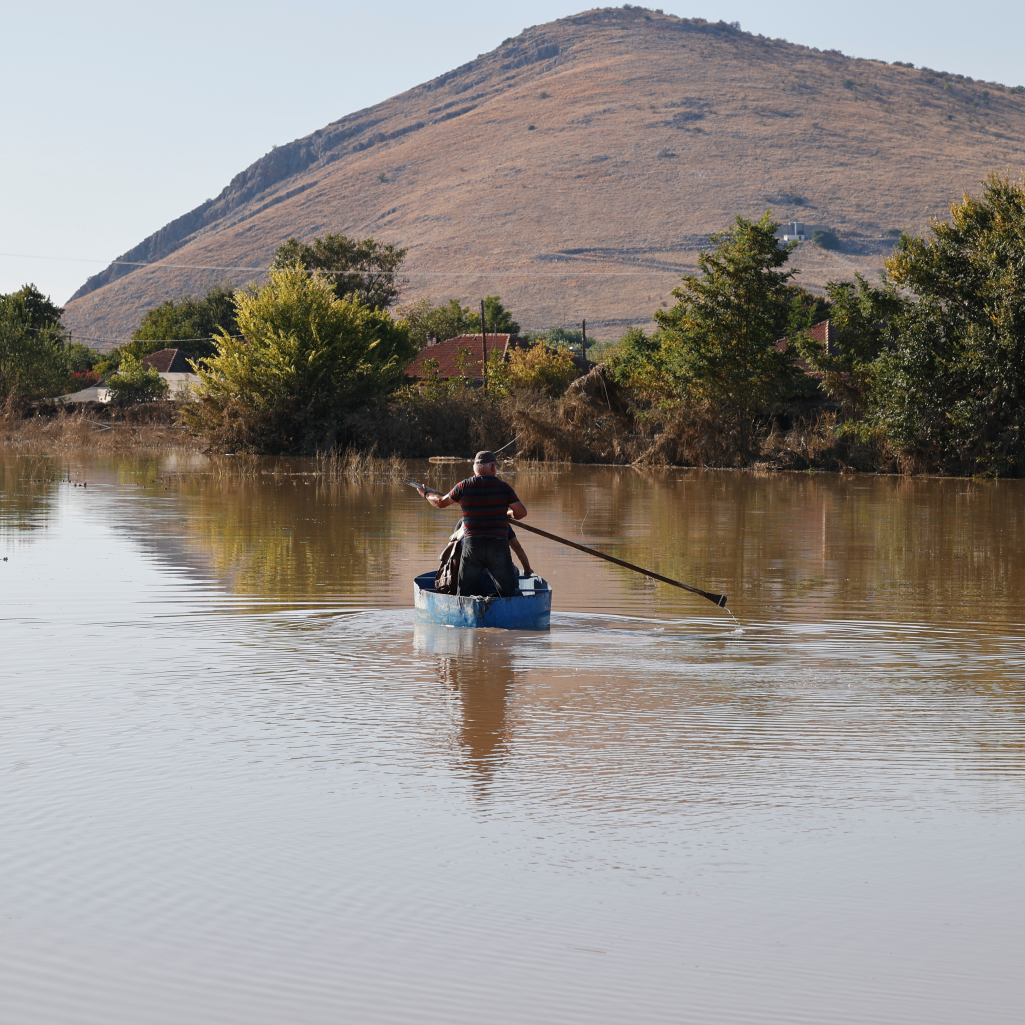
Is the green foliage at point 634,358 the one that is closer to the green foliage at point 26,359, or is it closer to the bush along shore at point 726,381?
the bush along shore at point 726,381

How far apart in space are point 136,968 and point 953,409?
38.1 meters

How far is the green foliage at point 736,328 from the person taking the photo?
1828 inches

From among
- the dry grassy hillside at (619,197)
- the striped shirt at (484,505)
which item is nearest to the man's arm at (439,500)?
the striped shirt at (484,505)

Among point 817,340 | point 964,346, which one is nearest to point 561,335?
point 817,340

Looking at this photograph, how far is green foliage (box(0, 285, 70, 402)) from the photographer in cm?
6831

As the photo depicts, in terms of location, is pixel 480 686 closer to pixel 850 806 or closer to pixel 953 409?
pixel 850 806

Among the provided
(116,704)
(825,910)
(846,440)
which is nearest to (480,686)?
(116,704)

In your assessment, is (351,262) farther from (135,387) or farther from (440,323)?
(135,387)

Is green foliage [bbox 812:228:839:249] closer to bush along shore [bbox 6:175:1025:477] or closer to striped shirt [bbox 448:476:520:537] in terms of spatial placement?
bush along shore [bbox 6:175:1025:477]

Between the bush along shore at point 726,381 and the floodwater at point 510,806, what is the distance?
24.7m

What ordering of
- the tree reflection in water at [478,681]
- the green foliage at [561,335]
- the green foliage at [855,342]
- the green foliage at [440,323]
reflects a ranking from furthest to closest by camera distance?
the green foliage at [561,335], the green foliage at [440,323], the green foliage at [855,342], the tree reflection in water at [478,681]

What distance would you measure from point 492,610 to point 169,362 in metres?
91.5

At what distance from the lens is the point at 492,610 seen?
1350 cm

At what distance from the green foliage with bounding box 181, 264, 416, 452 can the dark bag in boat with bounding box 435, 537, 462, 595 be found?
36304mm
